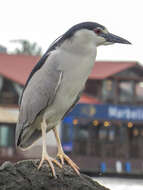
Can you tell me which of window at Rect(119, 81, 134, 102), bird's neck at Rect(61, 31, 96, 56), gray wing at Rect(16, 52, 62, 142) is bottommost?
window at Rect(119, 81, 134, 102)

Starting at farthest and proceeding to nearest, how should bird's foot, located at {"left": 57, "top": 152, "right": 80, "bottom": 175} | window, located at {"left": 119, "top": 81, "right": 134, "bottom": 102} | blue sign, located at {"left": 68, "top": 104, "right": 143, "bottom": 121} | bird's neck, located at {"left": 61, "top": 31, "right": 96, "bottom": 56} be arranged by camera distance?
window, located at {"left": 119, "top": 81, "right": 134, "bottom": 102} → blue sign, located at {"left": 68, "top": 104, "right": 143, "bottom": 121} → bird's foot, located at {"left": 57, "top": 152, "right": 80, "bottom": 175} → bird's neck, located at {"left": 61, "top": 31, "right": 96, "bottom": 56}

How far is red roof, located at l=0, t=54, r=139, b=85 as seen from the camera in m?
Result: 27.2

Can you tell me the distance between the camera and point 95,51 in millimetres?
4656

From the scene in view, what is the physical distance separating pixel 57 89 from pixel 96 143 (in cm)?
2154

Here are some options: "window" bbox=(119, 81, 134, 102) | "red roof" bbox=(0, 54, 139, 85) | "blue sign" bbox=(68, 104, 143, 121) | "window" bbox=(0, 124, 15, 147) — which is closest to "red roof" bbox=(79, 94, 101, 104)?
"blue sign" bbox=(68, 104, 143, 121)

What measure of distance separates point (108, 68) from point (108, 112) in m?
2.90

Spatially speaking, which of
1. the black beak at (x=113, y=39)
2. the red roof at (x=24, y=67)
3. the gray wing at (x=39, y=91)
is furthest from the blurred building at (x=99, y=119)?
the black beak at (x=113, y=39)

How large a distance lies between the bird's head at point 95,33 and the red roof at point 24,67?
21735mm

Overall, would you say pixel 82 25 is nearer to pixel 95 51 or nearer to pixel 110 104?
pixel 95 51

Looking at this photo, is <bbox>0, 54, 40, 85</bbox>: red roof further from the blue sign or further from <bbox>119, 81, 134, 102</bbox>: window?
<bbox>119, 81, 134, 102</bbox>: window

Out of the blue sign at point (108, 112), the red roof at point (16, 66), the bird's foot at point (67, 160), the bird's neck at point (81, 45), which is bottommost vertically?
A: the blue sign at point (108, 112)

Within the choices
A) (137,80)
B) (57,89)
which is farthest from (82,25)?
(137,80)

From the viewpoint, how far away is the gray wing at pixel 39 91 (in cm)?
474

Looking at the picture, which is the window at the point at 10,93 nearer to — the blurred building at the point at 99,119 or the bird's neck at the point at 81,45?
the blurred building at the point at 99,119
